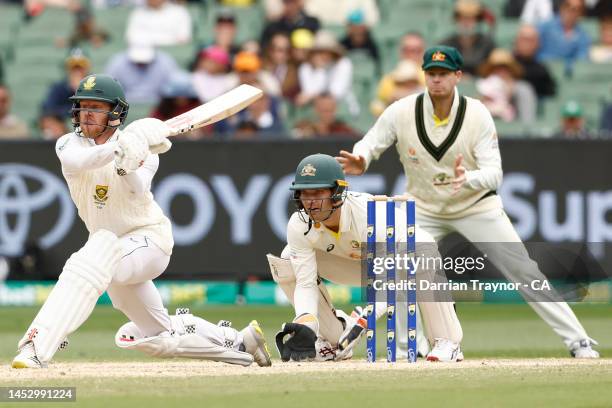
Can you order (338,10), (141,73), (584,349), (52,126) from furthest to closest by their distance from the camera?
(338,10)
(141,73)
(52,126)
(584,349)

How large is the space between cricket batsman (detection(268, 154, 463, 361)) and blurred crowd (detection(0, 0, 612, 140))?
461 cm

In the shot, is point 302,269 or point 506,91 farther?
point 506,91

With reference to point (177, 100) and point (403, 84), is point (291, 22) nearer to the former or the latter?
point (403, 84)

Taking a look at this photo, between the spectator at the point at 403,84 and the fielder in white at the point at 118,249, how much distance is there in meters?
5.82

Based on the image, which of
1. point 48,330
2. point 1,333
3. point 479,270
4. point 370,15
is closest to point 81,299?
point 48,330

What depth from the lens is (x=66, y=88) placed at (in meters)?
13.5

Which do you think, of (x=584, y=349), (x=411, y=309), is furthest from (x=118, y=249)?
(x=584, y=349)

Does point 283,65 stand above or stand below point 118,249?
above

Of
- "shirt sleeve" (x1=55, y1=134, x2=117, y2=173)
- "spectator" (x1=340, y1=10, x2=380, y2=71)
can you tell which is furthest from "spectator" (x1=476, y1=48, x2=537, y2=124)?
"shirt sleeve" (x1=55, y1=134, x2=117, y2=173)

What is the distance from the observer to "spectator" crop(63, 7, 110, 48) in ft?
48.7

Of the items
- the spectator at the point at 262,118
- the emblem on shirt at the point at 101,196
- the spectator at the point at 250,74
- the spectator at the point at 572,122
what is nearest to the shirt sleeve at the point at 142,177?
the emblem on shirt at the point at 101,196

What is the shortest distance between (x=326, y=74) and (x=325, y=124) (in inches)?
45.9

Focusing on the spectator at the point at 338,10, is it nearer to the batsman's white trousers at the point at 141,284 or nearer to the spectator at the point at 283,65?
the spectator at the point at 283,65

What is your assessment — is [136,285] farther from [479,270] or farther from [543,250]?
[543,250]
